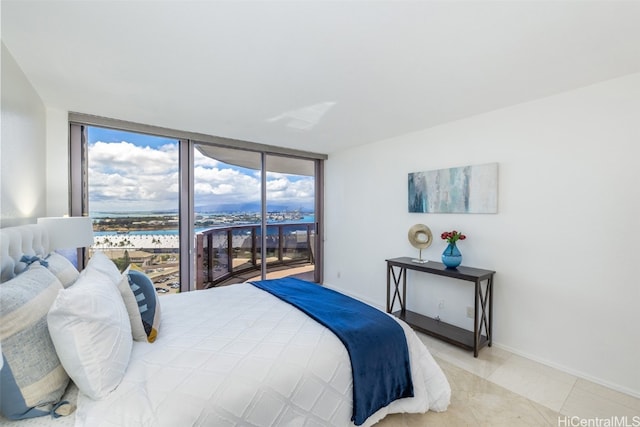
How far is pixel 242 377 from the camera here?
1.33 metres

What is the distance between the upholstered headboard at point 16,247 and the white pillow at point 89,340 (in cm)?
45

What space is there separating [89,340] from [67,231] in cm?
151

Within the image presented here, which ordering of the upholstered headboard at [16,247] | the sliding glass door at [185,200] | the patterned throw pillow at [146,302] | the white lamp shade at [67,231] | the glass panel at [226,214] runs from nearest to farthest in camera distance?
1. the upholstered headboard at [16,247]
2. the patterned throw pillow at [146,302]
3. the white lamp shade at [67,231]
4. the sliding glass door at [185,200]
5. the glass panel at [226,214]

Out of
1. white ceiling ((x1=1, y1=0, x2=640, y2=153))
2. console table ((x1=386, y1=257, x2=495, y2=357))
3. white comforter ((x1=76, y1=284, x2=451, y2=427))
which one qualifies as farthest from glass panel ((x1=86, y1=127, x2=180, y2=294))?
console table ((x1=386, y1=257, x2=495, y2=357))

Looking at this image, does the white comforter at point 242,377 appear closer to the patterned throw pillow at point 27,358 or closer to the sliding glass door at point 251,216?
the patterned throw pillow at point 27,358

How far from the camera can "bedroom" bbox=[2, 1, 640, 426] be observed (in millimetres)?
1791

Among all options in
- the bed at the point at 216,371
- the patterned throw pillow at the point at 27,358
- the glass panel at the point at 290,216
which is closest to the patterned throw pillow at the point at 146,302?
the bed at the point at 216,371

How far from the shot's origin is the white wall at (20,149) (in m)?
1.68

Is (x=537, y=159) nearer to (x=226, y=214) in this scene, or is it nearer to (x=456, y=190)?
(x=456, y=190)

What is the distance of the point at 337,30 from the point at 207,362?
1.86 m

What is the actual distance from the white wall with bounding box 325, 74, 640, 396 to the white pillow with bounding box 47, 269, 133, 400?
3.06m

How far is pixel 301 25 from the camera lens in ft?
5.08

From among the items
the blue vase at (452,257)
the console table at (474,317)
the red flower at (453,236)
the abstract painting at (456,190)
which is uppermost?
the abstract painting at (456,190)
